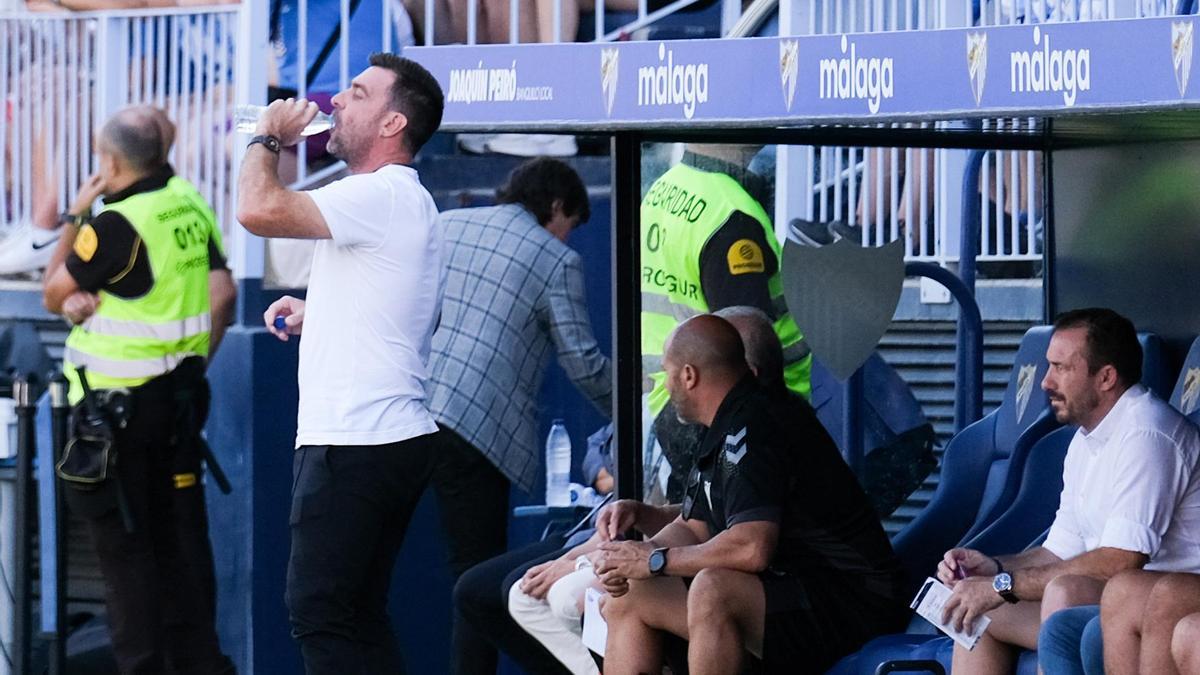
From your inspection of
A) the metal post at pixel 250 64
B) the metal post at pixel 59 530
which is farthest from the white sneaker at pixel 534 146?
the metal post at pixel 59 530

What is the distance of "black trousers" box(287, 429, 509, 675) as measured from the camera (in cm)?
481

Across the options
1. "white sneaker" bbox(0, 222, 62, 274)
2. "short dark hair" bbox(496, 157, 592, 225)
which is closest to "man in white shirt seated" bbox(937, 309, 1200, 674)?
"short dark hair" bbox(496, 157, 592, 225)

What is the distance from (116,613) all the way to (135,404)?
67 cm

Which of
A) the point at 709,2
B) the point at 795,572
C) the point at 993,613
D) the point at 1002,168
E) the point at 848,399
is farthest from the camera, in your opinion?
the point at 709,2

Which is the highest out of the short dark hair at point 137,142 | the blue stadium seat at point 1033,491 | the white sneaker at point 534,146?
the white sneaker at point 534,146

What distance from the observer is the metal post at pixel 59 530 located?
22.4ft

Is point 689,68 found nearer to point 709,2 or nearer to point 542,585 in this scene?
point 542,585

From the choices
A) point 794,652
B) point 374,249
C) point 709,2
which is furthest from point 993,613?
point 709,2

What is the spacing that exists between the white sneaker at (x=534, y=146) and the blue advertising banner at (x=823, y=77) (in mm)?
2724

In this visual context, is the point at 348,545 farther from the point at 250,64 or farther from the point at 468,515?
the point at 250,64

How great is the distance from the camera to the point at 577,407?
24.7ft

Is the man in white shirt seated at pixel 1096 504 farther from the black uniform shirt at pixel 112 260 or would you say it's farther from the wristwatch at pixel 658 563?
the black uniform shirt at pixel 112 260

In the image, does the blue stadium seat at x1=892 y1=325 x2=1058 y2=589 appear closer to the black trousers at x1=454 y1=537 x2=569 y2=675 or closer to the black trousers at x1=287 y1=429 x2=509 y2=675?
the black trousers at x1=454 y1=537 x2=569 y2=675

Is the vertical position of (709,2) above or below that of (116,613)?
above
